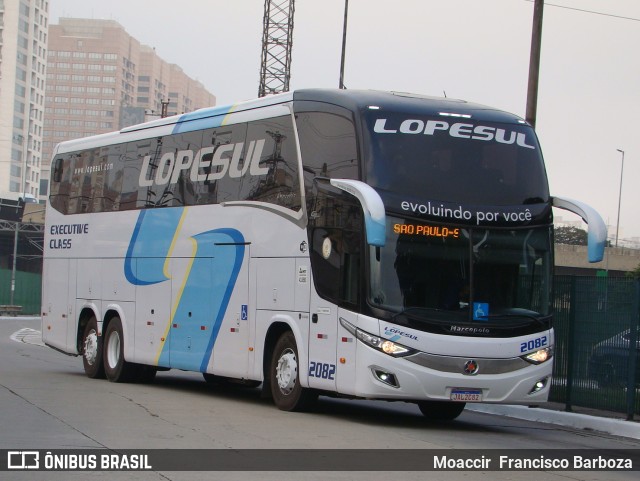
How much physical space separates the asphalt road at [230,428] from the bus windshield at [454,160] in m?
3.03

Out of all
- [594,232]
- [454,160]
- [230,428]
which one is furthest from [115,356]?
[594,232]

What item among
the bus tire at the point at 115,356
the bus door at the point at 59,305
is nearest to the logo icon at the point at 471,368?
the bus tire at the point at 115,356

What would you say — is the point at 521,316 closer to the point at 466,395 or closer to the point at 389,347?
the point at 466,395

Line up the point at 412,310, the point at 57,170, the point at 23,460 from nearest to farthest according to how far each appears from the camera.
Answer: the point at 23,460 → the point at 412,310 → the point at 57,170

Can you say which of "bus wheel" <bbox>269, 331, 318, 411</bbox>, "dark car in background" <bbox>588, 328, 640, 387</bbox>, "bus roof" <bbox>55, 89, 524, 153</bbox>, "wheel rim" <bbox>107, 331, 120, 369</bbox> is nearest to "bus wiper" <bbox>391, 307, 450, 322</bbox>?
"bus wheel" <bbox>269, 331, 318, 411</bbox>

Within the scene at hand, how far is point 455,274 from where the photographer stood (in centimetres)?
1389

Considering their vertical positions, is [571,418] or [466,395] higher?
[466,395]

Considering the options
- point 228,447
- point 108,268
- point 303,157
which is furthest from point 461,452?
point 108,268

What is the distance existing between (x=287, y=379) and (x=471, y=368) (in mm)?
2764

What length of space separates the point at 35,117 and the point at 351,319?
186m

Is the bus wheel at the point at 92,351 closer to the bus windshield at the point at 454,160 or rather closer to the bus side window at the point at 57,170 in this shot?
the bus side window at the point at 57,170

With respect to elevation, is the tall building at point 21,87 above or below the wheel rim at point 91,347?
above

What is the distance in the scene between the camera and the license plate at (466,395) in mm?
13703

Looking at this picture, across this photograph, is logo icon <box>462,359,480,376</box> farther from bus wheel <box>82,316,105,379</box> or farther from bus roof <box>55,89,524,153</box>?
bus wheel <box>82,316,105,379</box>
